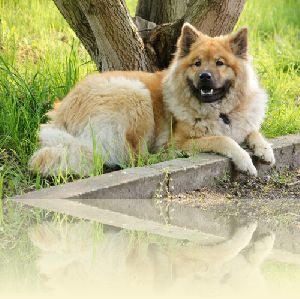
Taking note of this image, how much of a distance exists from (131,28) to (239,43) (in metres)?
1.10

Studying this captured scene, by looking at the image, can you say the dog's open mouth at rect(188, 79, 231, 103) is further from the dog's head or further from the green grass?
the green grass

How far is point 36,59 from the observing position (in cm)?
902

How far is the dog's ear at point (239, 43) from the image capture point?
23.1 ft

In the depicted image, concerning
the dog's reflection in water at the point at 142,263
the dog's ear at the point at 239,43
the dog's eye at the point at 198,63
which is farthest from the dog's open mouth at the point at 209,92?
the dog's reflection in water at the point at 142,263

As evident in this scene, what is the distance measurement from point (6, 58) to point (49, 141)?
202 cm

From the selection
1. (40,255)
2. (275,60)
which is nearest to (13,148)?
(40,255)

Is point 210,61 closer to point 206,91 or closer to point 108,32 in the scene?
point 206,91

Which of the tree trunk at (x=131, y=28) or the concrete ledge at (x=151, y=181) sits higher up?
the tree trunk at (x=131, y=28)

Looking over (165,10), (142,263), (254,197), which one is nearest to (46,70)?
(165,10)

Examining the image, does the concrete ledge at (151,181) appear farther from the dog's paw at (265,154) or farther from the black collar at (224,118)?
the black collar at (224,118)

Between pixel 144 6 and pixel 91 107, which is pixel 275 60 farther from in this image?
pixel 91 107

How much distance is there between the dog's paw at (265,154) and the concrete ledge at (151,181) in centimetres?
9

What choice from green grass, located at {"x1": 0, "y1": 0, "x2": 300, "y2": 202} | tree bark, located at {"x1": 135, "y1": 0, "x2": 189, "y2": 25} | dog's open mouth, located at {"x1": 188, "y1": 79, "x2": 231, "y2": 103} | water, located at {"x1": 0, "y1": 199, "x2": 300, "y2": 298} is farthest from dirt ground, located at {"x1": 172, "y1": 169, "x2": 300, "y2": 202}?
tree bark, located at {"x1": 135, "y1": 0, "x2": 189, "y2": 25}

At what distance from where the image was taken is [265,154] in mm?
6805
